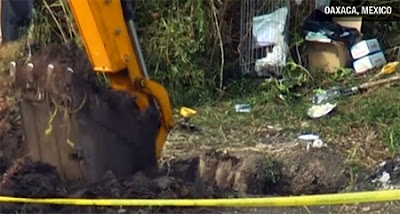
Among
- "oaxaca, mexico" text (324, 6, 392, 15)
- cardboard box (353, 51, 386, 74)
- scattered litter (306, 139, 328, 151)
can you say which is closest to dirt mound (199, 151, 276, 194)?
scattered litter (306, 139, 328, 151)

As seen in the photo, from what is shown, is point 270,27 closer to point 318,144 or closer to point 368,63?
point 368,63

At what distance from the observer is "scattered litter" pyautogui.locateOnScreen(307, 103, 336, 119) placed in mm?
8109

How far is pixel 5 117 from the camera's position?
232 inches

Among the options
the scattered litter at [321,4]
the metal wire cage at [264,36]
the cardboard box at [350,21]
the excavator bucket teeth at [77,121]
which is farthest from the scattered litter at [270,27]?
the excavator bucket teeth at [77,121]

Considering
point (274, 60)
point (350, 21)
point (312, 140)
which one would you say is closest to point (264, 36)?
point (274, 60)

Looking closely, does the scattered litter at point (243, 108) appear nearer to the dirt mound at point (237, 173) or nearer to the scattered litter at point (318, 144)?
the scattered litter at point (318, 144)

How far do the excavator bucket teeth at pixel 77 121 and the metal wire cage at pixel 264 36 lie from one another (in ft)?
11.8

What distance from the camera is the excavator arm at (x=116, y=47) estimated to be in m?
5.57

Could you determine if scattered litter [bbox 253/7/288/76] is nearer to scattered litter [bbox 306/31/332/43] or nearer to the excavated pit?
scattered litter [bbox 306/31/332/43]

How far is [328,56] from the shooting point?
934 centimetres

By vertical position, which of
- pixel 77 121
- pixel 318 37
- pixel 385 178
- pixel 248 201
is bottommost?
pixel 385 178

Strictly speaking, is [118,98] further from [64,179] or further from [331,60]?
[331,60]

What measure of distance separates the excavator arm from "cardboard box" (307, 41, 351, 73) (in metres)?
3.71

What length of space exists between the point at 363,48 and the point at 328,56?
34cm
